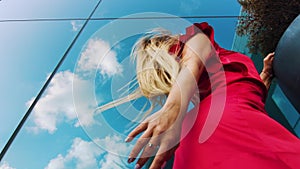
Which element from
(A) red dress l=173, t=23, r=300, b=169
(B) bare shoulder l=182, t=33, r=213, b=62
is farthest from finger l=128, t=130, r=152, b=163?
(B) bare shoulder l=182, t=33, r=213, b=62

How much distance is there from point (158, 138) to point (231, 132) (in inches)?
7.6

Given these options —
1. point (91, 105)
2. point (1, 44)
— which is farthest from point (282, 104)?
point (1, 44)

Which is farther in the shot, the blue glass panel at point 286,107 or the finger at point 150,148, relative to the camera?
the blue glass panel at point 286,107

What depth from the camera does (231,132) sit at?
0.57m

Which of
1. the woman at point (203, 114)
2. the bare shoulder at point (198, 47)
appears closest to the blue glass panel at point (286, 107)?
the woman at point (203, 114)

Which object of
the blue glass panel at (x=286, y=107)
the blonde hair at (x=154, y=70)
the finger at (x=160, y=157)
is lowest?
the blue glass panel at (x=286, y=107)

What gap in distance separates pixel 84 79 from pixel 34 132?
0.94 feet

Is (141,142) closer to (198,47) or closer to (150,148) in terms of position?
(150,148)

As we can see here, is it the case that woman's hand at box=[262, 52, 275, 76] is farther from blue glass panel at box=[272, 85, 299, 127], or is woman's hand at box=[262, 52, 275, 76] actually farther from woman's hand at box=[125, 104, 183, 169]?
woman's hand at box=[125, 104, 183, 169]

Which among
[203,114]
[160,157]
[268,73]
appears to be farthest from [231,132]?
[268,73]

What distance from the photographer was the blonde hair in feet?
2.15

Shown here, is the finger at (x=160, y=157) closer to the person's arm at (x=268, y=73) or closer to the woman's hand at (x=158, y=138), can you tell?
the woman's hand at (x=158, y=138)

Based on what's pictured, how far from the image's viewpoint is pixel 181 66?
0.68 meters

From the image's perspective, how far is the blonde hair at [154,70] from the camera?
656 millimetres
